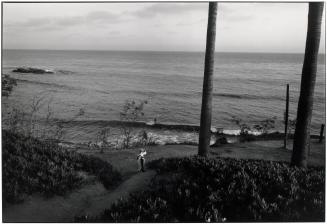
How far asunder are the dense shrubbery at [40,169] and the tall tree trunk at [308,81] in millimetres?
5302

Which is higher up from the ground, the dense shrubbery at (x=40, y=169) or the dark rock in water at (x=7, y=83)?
the dark rock in water at (x=7, y=83)

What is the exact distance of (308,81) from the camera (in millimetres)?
8273

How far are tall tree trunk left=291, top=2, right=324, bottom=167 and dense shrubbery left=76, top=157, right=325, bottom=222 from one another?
1069 mm

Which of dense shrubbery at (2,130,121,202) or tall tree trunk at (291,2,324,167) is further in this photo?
tall tree trunk at (291,2,324,167)

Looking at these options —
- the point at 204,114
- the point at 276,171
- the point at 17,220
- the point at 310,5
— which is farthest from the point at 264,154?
the point at 17,220

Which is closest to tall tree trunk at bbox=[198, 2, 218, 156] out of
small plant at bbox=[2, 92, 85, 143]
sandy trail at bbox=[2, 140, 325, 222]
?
sandy trail at bbox=[2, 140, 325, 222]

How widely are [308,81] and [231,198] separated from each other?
3891 millimetres

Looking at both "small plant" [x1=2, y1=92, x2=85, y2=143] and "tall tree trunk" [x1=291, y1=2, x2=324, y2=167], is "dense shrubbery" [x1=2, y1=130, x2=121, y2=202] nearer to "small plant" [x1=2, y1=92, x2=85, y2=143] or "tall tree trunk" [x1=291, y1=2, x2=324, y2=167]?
"small plant" [x1=2, y1=92, x2=85, y2=143]

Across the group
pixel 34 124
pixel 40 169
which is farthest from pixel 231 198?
pixel 34 124

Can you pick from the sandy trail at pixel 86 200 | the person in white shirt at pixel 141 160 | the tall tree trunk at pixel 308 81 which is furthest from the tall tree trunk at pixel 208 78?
the tall tree trunk at pixel 308 81

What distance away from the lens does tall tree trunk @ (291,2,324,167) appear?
7836 mm

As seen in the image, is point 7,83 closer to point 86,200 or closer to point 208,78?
point 86,200

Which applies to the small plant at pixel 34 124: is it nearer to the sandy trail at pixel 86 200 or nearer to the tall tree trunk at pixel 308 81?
the sandy trail at pixel 86 200

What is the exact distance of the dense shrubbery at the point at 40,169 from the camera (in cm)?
755
